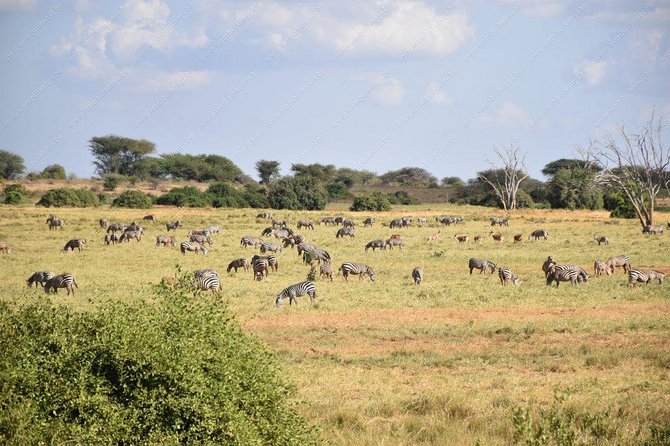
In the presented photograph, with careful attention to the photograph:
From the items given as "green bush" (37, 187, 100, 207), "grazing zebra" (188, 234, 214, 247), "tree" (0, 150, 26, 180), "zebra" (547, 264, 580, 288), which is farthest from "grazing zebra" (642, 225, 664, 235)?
"tree" (0, 150, 26, 180)

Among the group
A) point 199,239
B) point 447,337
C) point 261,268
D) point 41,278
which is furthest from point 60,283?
point 199,239

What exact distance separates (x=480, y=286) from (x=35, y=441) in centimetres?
1981

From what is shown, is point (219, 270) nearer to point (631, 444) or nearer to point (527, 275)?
point (527, 275)

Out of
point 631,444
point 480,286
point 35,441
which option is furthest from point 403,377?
point 480,286

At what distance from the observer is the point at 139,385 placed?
7105 millimetres

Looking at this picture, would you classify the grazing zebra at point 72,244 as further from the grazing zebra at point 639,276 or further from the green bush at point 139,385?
the green bush at point 139,385

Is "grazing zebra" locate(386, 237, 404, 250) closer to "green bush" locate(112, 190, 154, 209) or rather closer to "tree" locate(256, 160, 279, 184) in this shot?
"green bush" locate(112, 190, 154, 209)

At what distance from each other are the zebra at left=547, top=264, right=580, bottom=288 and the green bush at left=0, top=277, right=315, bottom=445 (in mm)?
18936

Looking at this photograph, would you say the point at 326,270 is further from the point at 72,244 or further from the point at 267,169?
the point at 267,169

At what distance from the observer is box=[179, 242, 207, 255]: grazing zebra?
3544cm

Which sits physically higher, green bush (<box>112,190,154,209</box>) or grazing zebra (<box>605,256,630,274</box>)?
green bush (<box>112,190,154,209</box>)

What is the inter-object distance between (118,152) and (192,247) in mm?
77390

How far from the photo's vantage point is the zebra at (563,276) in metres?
25.3

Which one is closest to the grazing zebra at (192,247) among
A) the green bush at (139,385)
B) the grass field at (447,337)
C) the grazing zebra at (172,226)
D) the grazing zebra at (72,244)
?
the grass field at (447,337)
